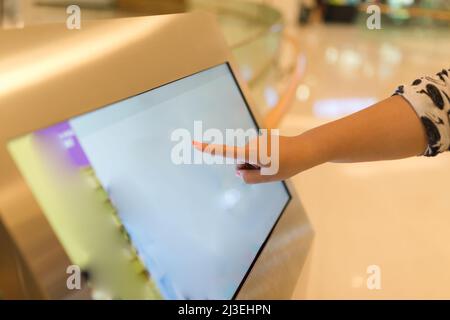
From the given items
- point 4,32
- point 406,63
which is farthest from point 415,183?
point 406,63

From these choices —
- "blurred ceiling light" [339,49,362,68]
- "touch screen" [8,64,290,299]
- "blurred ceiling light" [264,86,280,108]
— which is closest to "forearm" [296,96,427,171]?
"touch screen" [8,64,290,299]

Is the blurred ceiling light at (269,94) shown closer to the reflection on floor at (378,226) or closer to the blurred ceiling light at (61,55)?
the reflection on floor at (378,226)

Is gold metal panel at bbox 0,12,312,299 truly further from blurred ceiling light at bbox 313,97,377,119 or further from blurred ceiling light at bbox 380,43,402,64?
blurred ceiling light at bbox 380,43,402,64

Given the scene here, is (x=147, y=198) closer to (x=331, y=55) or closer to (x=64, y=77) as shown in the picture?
(x=64, y=77)

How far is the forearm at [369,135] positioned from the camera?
0.45 m

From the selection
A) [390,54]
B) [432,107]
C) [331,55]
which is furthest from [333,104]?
[390,54]

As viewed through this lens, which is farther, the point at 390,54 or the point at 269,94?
the point at 390,54

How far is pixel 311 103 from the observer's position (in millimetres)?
1873

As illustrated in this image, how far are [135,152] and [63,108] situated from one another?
0.09m

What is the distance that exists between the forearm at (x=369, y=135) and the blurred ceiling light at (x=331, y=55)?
327 centimetres

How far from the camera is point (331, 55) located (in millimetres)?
4008

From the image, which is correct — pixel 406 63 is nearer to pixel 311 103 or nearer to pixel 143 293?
pixel 311 103

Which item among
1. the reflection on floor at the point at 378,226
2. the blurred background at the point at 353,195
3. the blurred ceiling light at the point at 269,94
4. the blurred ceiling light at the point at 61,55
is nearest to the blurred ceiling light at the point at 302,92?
the blurred background at the point at 353,195

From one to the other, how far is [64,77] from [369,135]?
308mm
